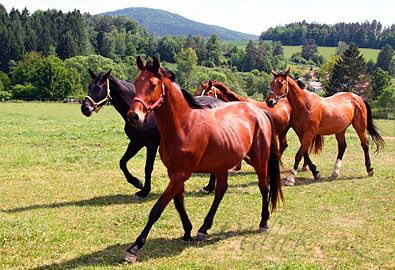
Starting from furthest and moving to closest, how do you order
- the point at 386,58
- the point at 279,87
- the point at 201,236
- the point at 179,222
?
the point at 386,58 → the point at 279,87 → the point at 179,222 → the point at 201,236

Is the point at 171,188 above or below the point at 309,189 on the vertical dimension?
above

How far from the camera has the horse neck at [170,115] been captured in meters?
6.01

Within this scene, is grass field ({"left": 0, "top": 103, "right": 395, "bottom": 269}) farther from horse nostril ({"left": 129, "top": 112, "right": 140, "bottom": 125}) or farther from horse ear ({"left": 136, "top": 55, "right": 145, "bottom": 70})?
horse ear ({"left": 136, "top": 55, "right": 145, "bottom": 70})

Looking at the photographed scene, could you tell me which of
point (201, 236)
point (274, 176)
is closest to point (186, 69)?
point (274, 176)

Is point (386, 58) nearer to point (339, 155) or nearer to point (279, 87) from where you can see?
point (339, 155)

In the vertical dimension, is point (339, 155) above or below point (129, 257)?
below

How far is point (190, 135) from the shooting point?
614 centimetres

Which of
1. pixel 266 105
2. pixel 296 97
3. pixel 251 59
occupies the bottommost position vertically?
pixel 251 59

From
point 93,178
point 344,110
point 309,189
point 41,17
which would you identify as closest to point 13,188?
point 93,178

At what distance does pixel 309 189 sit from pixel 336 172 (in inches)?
77.6

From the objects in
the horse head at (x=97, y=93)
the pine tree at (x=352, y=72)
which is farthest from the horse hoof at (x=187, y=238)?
the pine tree at (x=352, y=72)

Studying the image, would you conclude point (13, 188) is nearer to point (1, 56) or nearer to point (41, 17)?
point (1, 56)

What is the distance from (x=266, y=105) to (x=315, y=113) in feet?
4.32

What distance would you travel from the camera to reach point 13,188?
10164 millimetres
